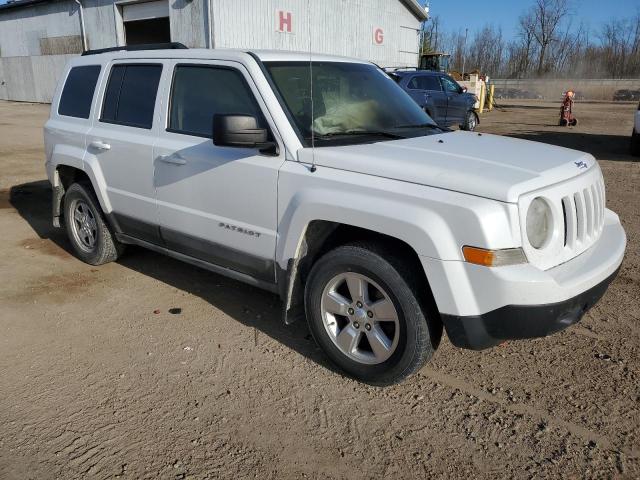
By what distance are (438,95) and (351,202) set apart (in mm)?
15630

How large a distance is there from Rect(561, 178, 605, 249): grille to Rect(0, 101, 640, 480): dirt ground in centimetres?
89

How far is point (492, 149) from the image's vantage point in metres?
3.53

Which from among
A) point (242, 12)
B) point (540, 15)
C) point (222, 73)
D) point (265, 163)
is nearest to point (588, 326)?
point (265, 163)

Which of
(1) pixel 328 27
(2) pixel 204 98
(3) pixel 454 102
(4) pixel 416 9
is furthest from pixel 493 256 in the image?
(4) pixel 416 9

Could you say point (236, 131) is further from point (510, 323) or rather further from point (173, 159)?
point (510, 323)

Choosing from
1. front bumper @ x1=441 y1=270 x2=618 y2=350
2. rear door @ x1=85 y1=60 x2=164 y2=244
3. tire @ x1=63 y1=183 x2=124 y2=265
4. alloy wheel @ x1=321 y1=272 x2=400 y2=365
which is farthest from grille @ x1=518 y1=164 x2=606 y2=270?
tire @ x1=63 y1=183 x2=124 y2=265

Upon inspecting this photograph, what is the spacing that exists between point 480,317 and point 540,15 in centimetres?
8073

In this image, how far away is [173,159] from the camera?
411 cm

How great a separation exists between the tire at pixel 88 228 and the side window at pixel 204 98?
1.54 m

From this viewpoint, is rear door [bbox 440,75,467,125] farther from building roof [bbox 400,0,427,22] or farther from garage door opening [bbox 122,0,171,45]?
building roof [bbox 400,0,427,22]

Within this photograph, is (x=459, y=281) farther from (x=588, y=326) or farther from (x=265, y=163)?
(x=588, y=326)

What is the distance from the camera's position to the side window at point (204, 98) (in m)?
3.79

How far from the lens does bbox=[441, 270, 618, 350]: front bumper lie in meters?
2.78

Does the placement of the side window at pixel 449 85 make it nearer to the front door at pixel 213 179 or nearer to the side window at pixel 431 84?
the side window at pixel 431 84
